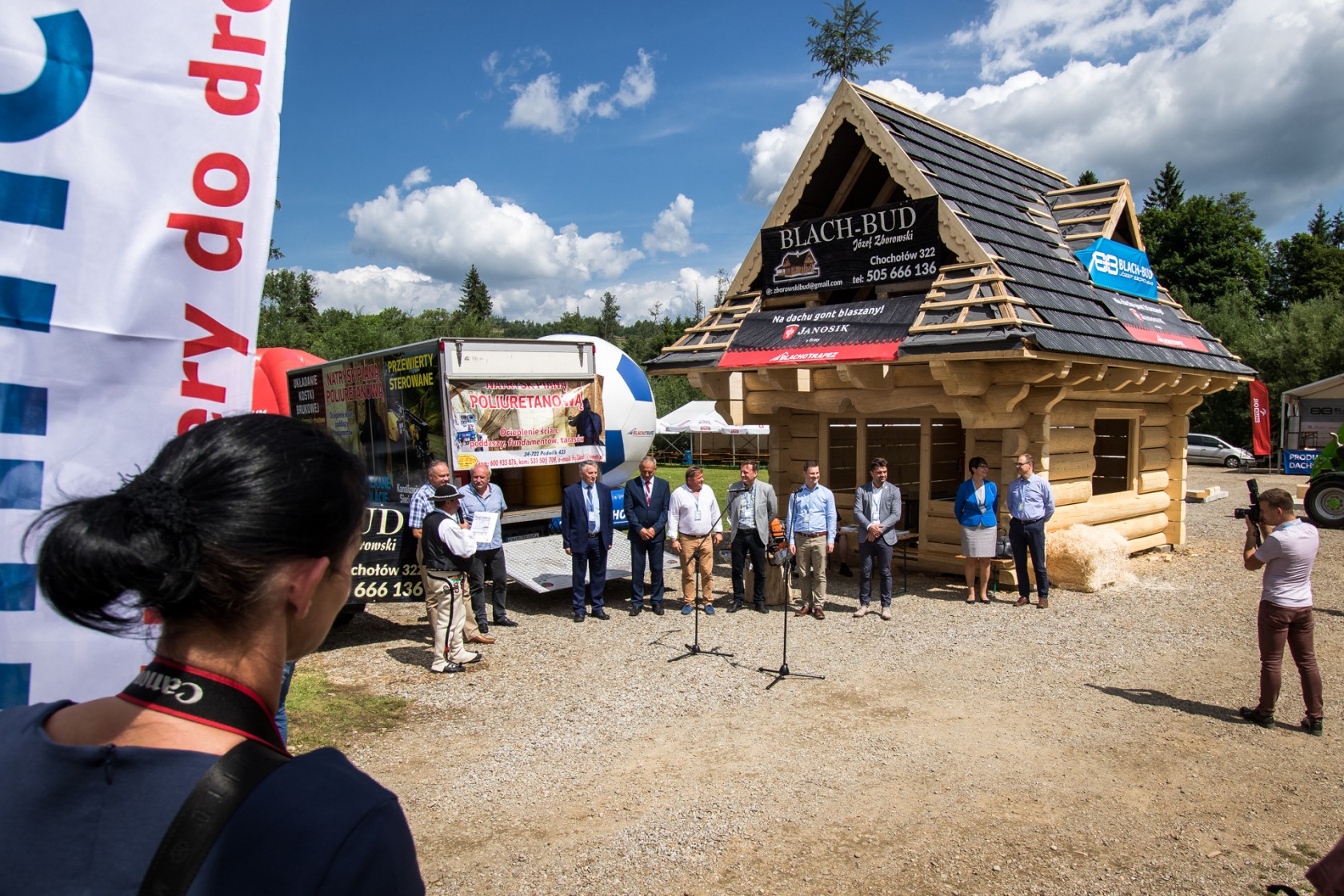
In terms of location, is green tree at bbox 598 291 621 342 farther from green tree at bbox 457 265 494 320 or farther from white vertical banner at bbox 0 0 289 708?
white vertical banner at bbox 0 0 289 708

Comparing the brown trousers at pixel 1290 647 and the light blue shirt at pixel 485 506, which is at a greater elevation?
the light blue shirt at pixel 485 506

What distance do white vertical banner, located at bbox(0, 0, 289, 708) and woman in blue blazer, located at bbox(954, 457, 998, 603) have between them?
9.21 m

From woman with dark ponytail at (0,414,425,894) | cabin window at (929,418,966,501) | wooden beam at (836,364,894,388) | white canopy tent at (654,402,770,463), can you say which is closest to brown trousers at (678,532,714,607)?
→ wooden beam at (836,364,894,388)

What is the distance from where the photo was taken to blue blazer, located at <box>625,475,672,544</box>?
9.90 metres

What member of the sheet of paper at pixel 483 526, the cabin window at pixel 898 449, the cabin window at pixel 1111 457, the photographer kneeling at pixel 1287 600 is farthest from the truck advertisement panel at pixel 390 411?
the cabin window at pixel 1111 457

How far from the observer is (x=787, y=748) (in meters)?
5.61

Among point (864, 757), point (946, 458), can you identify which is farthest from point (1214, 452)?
point (864, 757)

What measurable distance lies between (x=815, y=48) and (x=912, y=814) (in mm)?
36605

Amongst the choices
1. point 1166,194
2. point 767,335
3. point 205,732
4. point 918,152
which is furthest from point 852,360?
point 1166,194

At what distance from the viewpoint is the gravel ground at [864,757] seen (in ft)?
13.5

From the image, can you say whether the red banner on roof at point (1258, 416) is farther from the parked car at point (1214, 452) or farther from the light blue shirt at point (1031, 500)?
the parked car at point (1214, 452)

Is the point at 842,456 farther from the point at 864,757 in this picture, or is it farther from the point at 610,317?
the point at 610,317

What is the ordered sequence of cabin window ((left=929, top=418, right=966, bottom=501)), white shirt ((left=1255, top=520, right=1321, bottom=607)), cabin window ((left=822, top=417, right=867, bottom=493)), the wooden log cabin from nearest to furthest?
1. white shirt ((left=1255, top=520, right=1321, bottom=607))
2. the wooden log cabin
3. cabin window ((left=822, top=417, right=867, bottom=493))
4. cabin window ((left=929, top=418, right=966, bottom=501))

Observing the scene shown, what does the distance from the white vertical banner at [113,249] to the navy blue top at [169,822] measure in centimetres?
79
